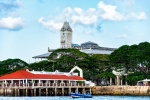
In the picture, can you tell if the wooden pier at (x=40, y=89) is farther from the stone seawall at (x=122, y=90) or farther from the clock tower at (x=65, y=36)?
the clock tower at (x=65, y=36)

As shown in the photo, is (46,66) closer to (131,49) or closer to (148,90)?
(131,49)

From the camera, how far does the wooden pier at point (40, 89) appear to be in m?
82.6

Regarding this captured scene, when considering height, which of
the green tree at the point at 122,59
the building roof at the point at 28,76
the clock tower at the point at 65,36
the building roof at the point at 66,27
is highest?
the building roof at the point at 66,27

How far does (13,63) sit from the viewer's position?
110 meters

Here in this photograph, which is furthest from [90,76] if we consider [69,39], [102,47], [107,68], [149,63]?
[69,39]

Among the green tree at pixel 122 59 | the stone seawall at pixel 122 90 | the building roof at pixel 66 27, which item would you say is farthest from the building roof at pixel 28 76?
the building roof at pixel 66 27

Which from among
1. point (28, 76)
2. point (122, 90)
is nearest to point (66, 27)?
point (122, 90)

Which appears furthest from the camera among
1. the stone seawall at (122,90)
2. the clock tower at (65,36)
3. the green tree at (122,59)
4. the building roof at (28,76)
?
the clock tower at (65,36)

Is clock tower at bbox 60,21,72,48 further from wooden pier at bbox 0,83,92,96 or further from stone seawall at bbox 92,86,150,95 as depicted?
wooden pier at bbox 0,83,92,96

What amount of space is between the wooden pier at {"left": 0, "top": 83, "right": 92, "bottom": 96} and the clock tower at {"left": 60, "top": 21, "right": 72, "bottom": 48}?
74.2m

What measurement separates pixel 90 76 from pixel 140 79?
13.9m

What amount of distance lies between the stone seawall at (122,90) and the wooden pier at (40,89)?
2.36m

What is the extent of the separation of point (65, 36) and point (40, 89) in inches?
3248

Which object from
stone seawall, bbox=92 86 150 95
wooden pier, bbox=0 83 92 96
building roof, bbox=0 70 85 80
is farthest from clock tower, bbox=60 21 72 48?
wooden pier, bbox=0 83 92 96
